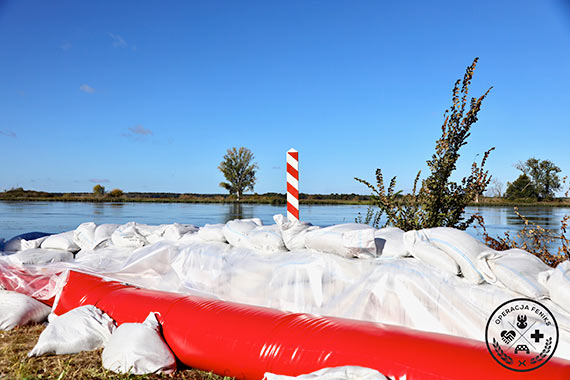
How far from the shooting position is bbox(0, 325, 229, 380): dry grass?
2.34m

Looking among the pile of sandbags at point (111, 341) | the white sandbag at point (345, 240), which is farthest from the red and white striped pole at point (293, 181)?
the pile of sandbags at point (111, 341)

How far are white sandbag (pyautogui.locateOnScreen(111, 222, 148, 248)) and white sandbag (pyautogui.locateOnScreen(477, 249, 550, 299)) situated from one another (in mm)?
2829

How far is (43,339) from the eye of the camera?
8.71 ft

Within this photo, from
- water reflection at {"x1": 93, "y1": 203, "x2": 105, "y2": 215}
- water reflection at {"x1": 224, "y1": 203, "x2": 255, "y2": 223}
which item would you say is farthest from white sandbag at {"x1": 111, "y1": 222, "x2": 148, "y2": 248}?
water reflection at {"x1": 93, "y1": 203, "x2": 105, "y2": 215}

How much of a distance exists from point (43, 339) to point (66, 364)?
30 centimetres

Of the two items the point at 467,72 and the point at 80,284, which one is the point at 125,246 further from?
the point at 467,72

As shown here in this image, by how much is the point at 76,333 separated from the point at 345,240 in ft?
6.15

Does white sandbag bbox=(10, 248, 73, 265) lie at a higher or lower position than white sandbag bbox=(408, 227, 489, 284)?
lower

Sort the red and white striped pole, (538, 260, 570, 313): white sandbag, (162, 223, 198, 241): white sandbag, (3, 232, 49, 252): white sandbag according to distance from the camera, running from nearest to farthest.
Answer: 1. (538, 260, 570, 313): white sandbag
2. (162, 223, 198, 241): white sandbag
3. (3, 232, 49, 252): white sandbag
4. the red and white striped pole

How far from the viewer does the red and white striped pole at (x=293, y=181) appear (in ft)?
14.7

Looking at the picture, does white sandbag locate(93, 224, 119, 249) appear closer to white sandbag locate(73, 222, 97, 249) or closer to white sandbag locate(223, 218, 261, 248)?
white sandbag locate(73, 222, 97, 249)

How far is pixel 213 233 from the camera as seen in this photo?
10.8ft

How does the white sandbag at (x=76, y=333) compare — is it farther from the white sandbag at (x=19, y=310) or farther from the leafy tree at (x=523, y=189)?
the leafy tree at (x=523, y=189)

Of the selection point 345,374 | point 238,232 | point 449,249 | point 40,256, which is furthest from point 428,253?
point 40,256
